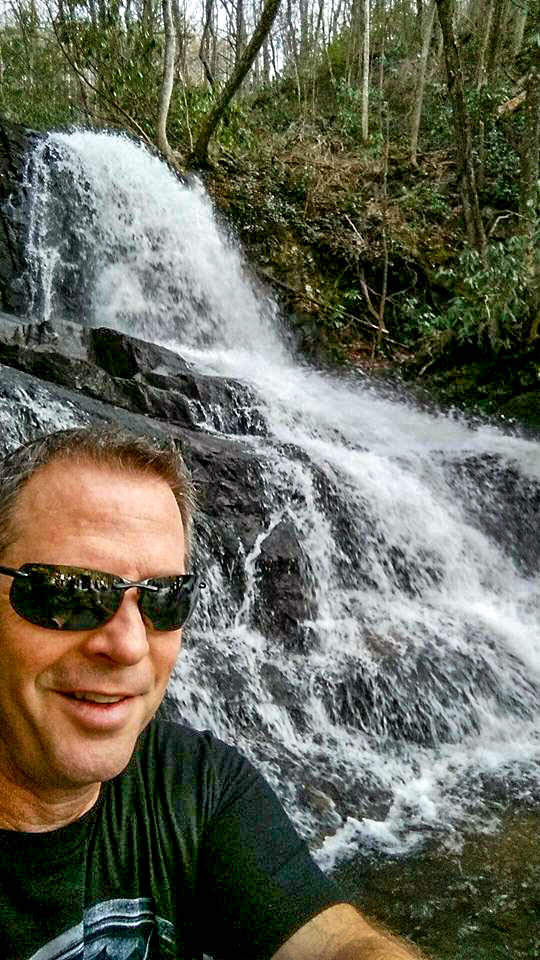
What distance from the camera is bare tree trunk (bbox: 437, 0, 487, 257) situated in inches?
413

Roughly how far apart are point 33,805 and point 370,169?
1546cm

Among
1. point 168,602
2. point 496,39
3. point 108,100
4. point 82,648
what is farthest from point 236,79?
point 82,648

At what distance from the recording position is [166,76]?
12.5 m

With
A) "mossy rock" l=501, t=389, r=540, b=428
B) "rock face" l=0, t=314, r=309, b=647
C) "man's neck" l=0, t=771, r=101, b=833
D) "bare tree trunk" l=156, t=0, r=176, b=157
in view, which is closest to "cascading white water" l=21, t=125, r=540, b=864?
"rock face" l=0, t=314, r=309, b=647

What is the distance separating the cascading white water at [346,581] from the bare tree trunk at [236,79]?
2.08 metres

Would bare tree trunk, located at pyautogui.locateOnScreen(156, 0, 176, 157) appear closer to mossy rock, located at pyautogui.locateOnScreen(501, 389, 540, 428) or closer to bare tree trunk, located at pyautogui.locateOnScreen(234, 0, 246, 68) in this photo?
mossy rock, located at pyautogui.locateOnScreen(501, 389, 540, 428)

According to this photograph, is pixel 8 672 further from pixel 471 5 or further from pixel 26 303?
pixel 471 5

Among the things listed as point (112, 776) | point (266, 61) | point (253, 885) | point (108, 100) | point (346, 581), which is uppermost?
point (266, 61)

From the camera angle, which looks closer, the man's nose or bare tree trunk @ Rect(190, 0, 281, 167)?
the man's nose

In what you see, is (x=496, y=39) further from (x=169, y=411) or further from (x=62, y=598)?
Answer: (x=62, y=598)

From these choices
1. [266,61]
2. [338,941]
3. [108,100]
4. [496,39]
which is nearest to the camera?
[338,941]

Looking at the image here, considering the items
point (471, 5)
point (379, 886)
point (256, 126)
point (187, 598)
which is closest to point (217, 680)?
point (379, 886)

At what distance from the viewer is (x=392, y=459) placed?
836 centimetres

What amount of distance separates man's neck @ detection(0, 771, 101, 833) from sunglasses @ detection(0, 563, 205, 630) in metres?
0.32
